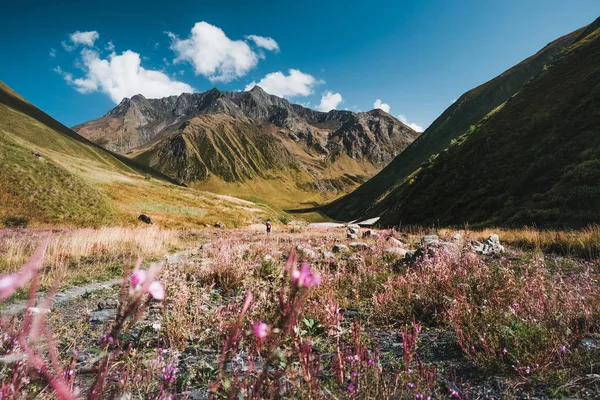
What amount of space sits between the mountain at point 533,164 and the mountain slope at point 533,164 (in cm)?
7

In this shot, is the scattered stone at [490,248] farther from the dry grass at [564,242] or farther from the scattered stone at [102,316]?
the scattered stone at [102,316]

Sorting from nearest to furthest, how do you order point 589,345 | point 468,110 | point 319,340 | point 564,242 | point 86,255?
point 589,345, point 319,340, point 564,242, point 86,255, point 468,110

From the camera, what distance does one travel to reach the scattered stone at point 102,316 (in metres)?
5.37

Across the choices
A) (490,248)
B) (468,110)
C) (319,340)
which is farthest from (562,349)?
(468,110)

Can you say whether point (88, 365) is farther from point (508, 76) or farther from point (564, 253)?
point (508, 76)

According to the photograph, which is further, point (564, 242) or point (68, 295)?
point (564, 242)

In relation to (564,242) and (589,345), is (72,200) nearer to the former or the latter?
(564,242)

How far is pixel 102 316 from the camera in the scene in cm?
570

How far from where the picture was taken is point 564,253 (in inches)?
440

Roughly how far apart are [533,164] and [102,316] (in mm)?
30352

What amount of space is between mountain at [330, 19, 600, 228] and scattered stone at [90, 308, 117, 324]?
21565 mm

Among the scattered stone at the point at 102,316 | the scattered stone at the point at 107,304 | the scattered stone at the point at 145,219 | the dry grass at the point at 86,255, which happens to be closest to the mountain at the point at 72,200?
the scattered stone at the point at 145,219

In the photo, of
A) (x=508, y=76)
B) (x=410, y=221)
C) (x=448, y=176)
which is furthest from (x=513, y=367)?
(x=508, y=76)

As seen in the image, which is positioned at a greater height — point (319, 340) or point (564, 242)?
point (564, 242)
